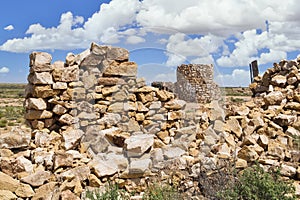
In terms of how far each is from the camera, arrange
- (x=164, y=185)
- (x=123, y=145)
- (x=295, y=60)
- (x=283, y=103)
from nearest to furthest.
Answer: (x=164, y=185) < (x=123, y=145) < (x=283, y=103) < (x=295, y=60)

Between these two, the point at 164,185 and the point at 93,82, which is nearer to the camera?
the point at 164,185

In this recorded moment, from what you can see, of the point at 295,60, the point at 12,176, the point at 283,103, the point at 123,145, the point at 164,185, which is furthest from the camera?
the point at 295,60

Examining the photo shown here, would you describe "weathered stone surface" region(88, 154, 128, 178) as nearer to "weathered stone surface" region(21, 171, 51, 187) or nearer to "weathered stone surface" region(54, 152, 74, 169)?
"weathered stone surface" region(54, 152, 74, 169)

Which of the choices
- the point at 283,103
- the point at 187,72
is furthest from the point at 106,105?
the point at 283,103

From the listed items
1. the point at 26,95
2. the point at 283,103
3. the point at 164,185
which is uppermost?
the point at 26,95

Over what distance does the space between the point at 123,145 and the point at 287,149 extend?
Answer: 3.25 metres

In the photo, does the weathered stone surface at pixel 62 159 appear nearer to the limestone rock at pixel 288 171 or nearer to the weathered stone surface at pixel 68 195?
the weathered stone surface at pixel 68 195

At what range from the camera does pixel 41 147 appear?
621cm

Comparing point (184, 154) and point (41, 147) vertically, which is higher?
point (41, 147)

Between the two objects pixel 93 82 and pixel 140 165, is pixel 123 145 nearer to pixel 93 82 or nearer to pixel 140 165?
pixel 140 165

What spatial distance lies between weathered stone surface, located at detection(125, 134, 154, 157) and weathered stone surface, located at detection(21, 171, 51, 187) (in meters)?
1.49

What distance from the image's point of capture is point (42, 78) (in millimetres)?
6387

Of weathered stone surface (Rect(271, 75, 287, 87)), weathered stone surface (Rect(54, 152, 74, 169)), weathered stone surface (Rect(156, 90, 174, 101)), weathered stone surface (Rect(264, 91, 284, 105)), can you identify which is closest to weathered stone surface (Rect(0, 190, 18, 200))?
weathered stone surface (Rect(54, 152, 74, 169))

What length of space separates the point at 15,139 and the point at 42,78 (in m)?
1.16
